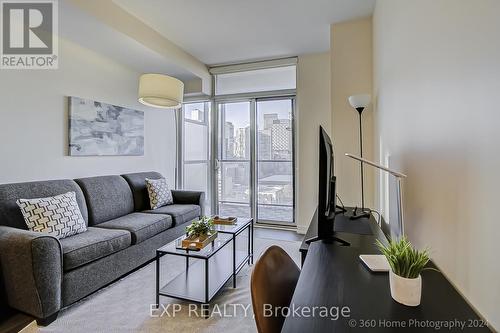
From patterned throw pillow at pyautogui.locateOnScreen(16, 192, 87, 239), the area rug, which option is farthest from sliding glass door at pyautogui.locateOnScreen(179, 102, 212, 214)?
the area rug

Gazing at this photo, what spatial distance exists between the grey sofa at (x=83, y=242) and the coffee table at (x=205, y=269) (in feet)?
1.56

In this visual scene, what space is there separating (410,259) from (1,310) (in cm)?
270

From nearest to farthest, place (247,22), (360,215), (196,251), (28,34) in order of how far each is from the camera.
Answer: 1. (196,251)
2. (360,215)
3. (28,34)
4. (247,22)

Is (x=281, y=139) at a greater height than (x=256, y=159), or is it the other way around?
(x=281, y=139)

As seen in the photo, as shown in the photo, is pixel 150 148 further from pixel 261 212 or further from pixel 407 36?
pixel 407 36

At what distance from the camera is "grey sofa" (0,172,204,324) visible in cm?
173

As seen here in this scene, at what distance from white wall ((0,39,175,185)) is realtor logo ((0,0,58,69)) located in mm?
91

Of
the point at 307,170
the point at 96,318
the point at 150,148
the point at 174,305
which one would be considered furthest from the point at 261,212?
the point at 96,318

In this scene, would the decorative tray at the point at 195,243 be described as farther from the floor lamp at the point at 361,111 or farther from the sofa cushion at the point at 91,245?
the floor lamp at the point at 361,111

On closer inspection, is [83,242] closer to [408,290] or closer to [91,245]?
[91,245]

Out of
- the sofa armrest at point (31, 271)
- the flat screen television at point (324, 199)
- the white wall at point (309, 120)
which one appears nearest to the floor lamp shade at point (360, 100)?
the white wall at point (309, 120)

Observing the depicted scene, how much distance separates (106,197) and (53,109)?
1105 millimetres

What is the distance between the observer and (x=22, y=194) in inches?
88.7

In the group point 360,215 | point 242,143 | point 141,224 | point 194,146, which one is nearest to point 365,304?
point 360,215
